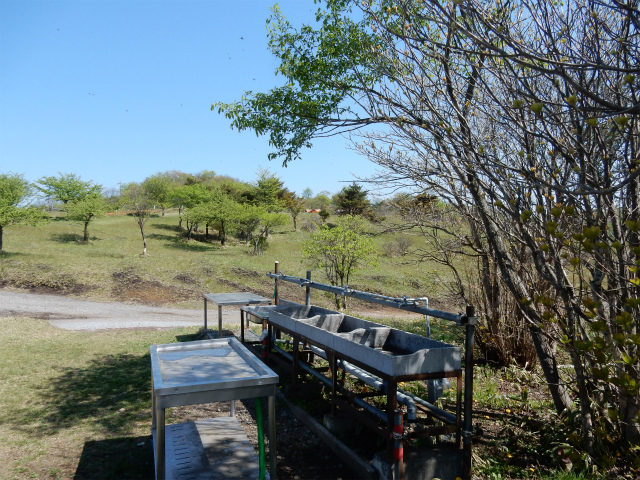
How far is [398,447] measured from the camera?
3.69 metres

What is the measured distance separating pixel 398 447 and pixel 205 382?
1.50 metres

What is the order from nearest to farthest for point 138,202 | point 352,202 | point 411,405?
point 411,405 → point 138,202 → point 352,202

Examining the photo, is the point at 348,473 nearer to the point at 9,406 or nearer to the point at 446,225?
the point at 446,225

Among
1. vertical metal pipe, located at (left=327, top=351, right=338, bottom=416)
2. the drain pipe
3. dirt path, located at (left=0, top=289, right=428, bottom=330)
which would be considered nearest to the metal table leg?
vertical metal pipe, located at (left=327, top=351, right=338, bottom=416)

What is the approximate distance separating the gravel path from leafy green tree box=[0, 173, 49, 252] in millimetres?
7618

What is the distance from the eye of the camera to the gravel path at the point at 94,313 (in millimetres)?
→ 12110

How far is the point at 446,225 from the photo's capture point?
20.5ft

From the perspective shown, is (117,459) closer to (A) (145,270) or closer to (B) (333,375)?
(B) (333,375)

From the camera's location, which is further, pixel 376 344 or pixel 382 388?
pixel 376 344

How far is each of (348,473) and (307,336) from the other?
4.74 ft

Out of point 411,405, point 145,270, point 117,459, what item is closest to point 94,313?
point 145,270

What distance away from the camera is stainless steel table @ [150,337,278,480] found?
3234mm

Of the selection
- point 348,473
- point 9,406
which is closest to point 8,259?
point 9,406

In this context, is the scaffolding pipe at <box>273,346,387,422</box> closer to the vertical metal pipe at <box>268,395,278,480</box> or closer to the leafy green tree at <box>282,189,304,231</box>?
the vertical metal pipe at <box>268,395,278,480</box>
